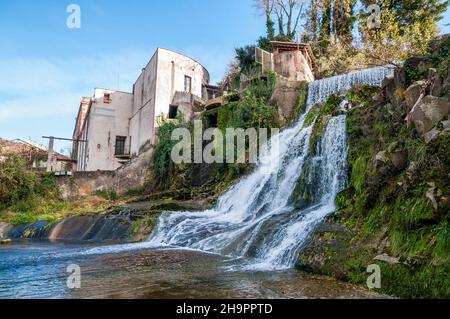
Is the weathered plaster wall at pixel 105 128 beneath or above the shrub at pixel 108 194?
above

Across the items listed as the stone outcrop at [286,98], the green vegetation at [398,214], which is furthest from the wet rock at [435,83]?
the stone outcrop at [286,98]

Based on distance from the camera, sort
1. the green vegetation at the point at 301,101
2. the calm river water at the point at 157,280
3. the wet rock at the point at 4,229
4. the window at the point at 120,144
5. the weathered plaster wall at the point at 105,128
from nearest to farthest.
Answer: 1. the calm river water at the point at 157,280
2. the wet rock at the point at 4,229
3. the green vegetation at the point at 301,101
4. the weathered plaster wall at the point at 105,128
5. the window at the point at 120,144

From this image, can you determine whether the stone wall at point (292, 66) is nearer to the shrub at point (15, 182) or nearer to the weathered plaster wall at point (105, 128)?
the weathered plaster wall at point (105, 128)

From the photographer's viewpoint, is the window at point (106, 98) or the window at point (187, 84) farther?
the window at point (106, 98)

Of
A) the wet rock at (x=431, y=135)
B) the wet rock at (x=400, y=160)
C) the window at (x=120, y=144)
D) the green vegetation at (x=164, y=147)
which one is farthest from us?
the window at (x=120, y=144)

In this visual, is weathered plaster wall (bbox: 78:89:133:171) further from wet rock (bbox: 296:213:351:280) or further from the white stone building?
wet rock (bbox: 296:213:351:280)

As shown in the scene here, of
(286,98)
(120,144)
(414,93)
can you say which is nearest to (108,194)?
(120,144)

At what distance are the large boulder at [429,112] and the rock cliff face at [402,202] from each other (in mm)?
16

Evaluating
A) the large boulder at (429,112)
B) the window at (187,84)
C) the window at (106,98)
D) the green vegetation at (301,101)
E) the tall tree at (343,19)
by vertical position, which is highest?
the tall tree at (343,19)

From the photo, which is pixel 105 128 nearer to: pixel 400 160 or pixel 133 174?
pixel 133 174

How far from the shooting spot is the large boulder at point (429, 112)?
6.42 metres

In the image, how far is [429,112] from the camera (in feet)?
21.6

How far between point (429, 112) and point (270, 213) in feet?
16.6

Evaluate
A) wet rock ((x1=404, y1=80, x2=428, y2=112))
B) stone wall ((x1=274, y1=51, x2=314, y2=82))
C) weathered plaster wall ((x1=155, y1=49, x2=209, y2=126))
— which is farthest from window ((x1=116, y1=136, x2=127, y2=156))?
wet rock ((x1=404, y1=80, x2=428, y2=112))
